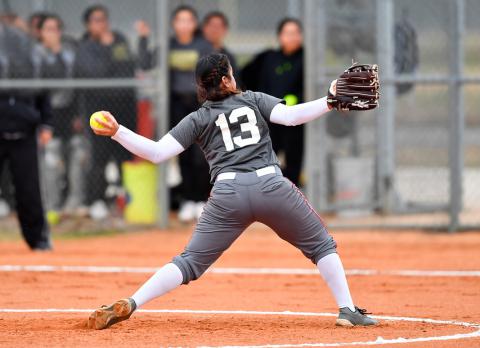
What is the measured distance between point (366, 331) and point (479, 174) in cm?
762

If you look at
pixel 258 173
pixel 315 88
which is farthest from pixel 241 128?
pixel 315 88

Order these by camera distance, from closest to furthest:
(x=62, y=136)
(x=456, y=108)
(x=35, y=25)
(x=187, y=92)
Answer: (x=456, y=108) < (x=187, y=92) < (x=35, y=25) < (x=62, y=136)

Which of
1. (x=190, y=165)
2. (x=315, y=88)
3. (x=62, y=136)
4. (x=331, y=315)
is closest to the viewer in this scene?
(x=331, y=315)

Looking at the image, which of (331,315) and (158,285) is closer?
(158,285)

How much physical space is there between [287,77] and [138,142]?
6549 millimetres

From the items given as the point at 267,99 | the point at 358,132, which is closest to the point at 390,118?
the point at 358,132

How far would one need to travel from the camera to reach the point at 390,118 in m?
12.9

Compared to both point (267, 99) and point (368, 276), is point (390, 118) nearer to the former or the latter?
point (368, 276)

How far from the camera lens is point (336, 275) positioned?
6.73m

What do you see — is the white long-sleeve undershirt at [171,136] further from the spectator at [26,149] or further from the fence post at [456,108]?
the fence post at [456,108]

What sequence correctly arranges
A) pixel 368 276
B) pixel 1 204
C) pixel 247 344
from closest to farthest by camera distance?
pixel 247 344, pixel 368 276, pixel 1 204

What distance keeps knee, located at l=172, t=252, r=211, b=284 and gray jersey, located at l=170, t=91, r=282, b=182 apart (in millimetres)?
537

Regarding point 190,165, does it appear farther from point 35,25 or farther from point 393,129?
point 35,25

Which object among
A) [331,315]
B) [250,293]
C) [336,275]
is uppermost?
[336,275]
